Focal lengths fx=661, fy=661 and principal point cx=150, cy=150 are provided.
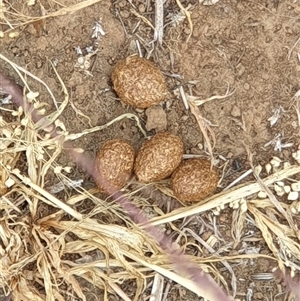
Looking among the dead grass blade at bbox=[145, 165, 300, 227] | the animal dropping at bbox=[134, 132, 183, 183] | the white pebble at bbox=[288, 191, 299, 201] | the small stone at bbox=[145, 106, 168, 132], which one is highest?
the small stone at bbox=[145, 106, 168, 132]

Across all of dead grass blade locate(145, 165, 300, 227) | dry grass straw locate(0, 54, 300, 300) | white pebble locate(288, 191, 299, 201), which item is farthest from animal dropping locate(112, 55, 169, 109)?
white pebble locate(288, 191, 299, 201)

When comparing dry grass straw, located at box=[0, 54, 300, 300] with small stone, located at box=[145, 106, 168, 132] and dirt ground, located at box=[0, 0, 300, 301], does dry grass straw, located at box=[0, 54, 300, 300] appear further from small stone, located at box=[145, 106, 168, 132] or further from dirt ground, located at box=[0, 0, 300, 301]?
small stone, located at box=[145, 106, 168, 132]

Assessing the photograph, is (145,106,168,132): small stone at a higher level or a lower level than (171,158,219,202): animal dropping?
higher

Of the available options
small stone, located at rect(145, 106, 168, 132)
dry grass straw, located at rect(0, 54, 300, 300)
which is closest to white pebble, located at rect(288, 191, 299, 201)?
dry grass straw, located at rect(0, 54, 300, 300)

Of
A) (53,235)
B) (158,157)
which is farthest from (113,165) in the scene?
(53,235)

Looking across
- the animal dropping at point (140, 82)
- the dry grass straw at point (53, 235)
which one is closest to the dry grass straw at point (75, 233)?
the dry grass straw at point (53, 235)

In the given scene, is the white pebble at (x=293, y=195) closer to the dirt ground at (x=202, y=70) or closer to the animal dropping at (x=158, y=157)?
the dirt ground at (x=202, y=70)

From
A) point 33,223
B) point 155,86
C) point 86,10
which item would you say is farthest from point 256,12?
point 33,223
